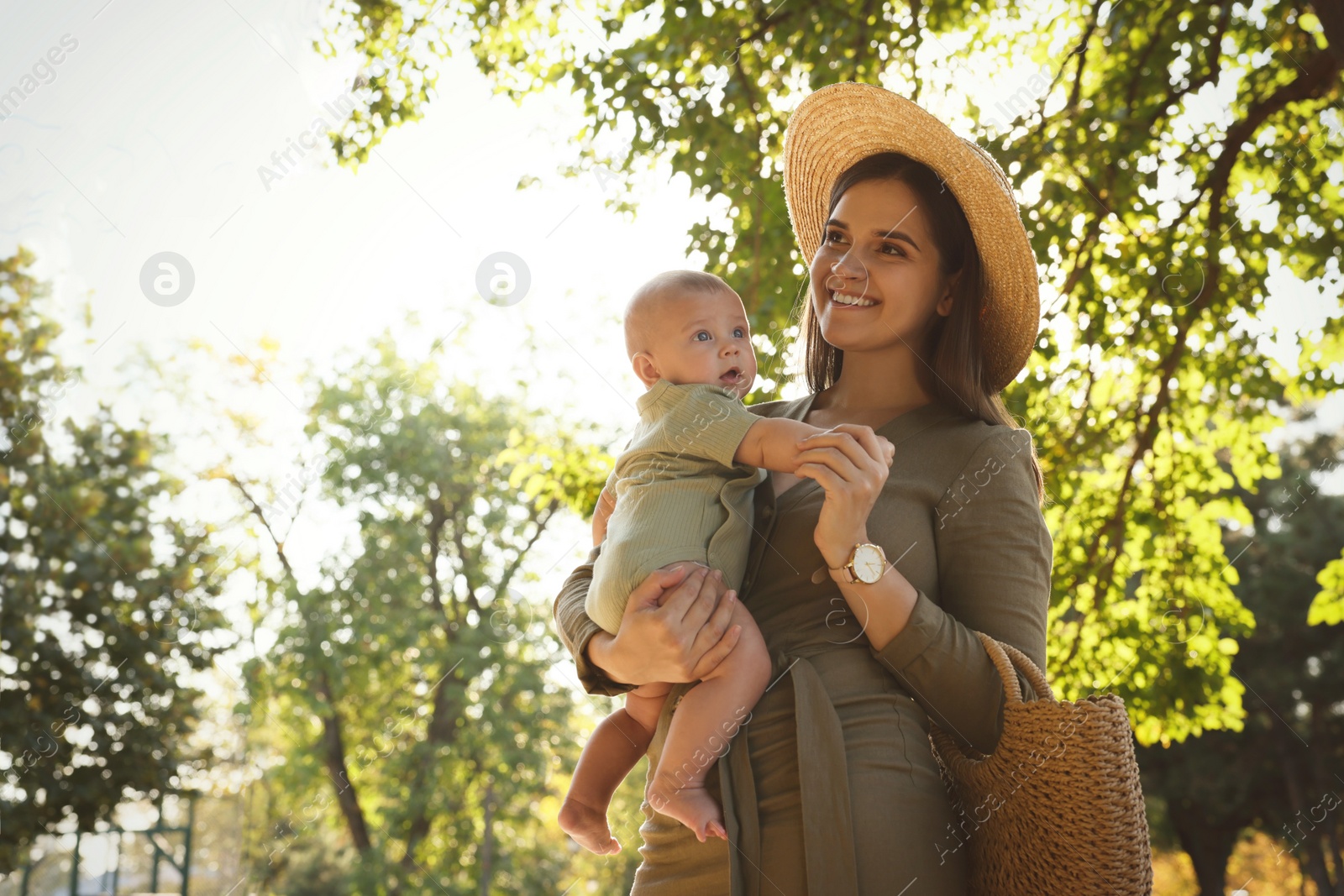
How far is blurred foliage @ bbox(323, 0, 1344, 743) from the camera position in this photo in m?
4.48

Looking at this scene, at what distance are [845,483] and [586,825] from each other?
815 mm

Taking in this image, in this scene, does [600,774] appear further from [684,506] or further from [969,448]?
[969,448]

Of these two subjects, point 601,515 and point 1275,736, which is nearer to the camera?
point 601,515

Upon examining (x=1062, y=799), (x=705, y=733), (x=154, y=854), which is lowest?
(x=1062, y=799)

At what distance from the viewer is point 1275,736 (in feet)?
46.2

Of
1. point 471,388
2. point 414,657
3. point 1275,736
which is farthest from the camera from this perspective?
point 471,388

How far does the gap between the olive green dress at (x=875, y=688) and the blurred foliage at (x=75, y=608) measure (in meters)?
7.79

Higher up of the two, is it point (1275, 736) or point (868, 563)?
point (1275, 736)

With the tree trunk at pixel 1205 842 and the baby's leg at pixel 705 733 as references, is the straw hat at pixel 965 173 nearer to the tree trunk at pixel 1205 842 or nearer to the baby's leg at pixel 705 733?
the baby's leg at pixel 705 733

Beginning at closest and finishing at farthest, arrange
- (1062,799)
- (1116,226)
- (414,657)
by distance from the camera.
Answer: (1062,799) → (1116,226) → (414,657)

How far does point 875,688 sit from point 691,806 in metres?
0.32

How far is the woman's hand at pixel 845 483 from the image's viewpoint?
1.52 meters

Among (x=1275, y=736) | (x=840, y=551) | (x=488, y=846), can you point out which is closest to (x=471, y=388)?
(x=488, y=846)

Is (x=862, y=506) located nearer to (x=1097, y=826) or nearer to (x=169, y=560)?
(x=1097, y=826)
